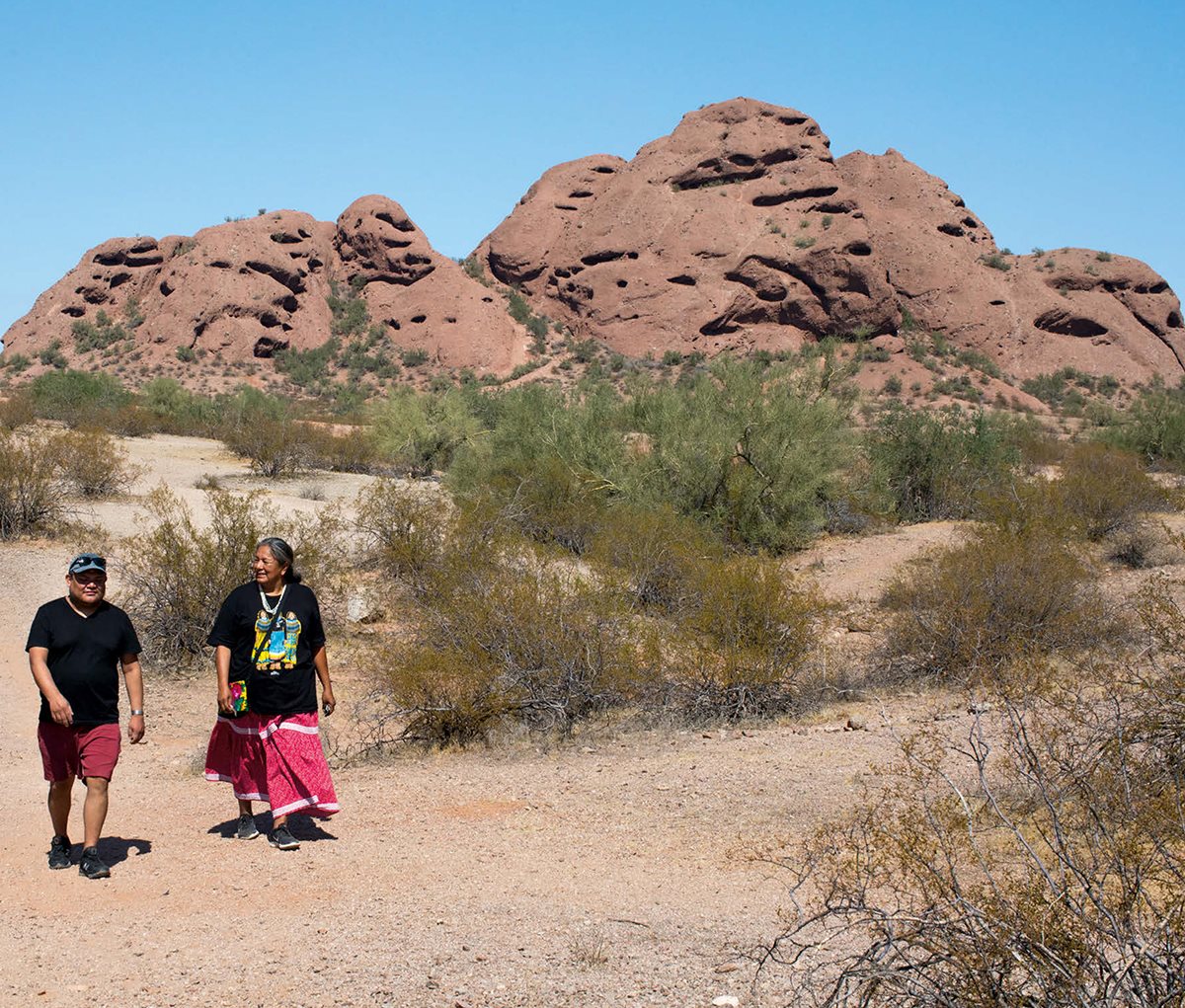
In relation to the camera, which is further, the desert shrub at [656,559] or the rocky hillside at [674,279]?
the rocky hillside at [674,279]

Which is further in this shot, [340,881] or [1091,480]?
[1091,480]

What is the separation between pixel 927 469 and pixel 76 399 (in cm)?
2795

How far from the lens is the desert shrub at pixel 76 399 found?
32.8 meters

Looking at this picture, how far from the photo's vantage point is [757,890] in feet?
16.5

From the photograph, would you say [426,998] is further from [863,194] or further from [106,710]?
[863,194]

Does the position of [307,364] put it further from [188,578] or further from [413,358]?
[188,578]

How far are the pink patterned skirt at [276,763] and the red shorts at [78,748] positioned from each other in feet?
2.17

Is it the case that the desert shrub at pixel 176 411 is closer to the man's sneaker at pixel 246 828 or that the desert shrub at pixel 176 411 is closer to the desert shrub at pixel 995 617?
the desert shrub at pixel 995 617

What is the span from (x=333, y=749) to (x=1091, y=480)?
1350cm

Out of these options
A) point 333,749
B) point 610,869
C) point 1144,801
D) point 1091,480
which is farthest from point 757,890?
point 1091,480

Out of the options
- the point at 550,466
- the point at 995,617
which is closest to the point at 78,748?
the point at 995,617

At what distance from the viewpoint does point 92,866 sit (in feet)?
17.6

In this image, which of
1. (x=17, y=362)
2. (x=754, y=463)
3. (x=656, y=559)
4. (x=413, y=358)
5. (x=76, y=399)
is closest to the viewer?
(x=656, y=559)

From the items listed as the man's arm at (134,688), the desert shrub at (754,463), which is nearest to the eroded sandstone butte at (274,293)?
the desert shrub at (754,463)
